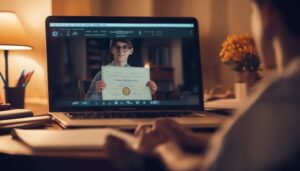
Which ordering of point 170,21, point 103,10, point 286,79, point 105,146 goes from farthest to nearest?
point 103,10 < point 170,21 < point 105,146 < point 286,79

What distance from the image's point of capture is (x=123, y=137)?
655mm

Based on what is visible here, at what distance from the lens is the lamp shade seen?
1.48 m

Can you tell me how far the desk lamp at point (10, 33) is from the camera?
4.84 ft

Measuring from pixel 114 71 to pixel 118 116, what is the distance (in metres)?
0.15

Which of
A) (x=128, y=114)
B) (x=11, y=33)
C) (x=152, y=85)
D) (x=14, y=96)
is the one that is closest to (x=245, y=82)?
(x=152, y=85)

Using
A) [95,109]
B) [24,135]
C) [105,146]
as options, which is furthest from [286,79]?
[95,109]

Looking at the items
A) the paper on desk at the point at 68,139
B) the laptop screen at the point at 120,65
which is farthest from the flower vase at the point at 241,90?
the paper on desk at the point at 68,139

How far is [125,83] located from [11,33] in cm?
61

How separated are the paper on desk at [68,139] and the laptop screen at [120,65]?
33cm

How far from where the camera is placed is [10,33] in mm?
1493

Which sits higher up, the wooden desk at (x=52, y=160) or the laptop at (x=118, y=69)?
the laptop at (x=118, y=69)

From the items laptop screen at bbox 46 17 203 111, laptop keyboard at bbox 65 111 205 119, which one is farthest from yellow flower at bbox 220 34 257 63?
laptop keyboard at bbox 65 111 205 119

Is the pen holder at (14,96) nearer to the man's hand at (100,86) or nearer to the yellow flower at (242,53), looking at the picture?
the man's hand at (100,86)

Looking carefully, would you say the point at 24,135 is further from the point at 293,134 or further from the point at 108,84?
the point at 293,134
